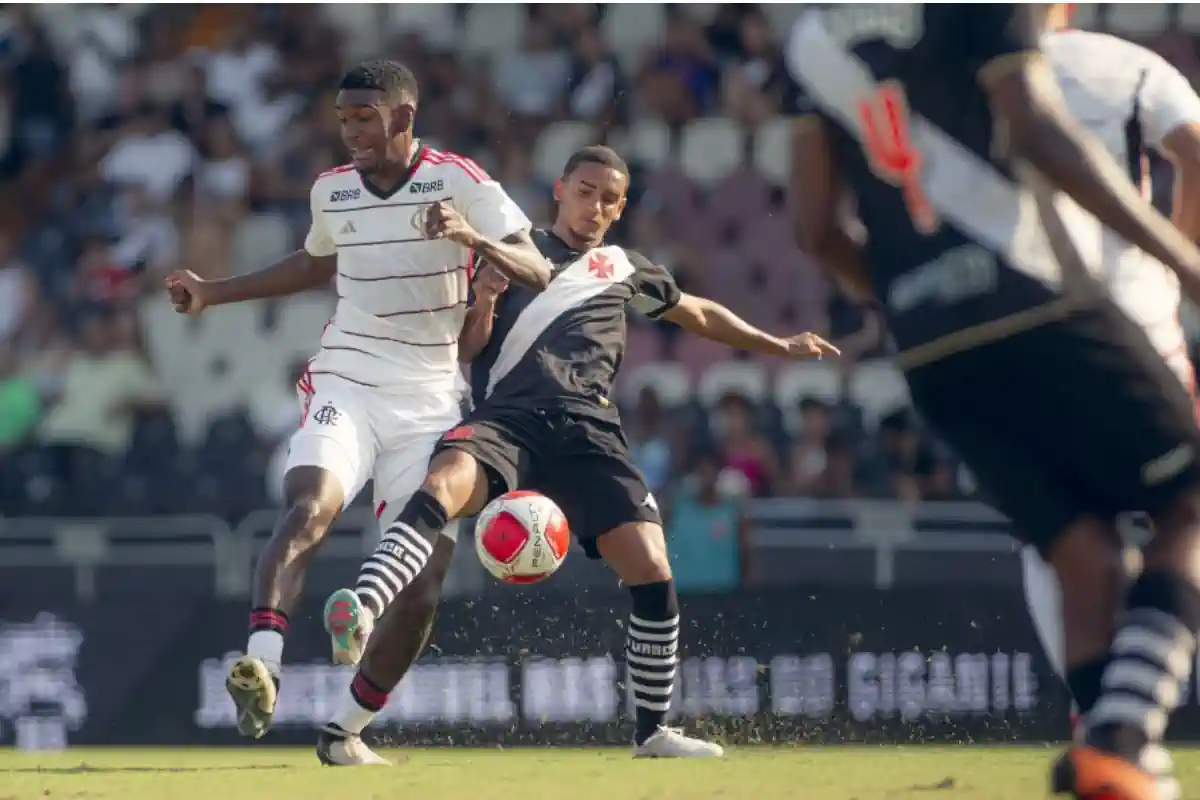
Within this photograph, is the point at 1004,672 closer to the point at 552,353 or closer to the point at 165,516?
the point at 552,353

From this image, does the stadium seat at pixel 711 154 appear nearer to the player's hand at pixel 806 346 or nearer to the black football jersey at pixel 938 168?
the player's hand at pixel 806 346

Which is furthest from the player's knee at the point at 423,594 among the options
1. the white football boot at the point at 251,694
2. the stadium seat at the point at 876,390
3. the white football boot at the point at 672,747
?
the stadium seat at the point at 876,390

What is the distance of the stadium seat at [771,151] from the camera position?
55.3ft

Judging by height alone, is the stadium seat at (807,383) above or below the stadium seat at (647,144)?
below

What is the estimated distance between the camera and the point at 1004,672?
1090cm

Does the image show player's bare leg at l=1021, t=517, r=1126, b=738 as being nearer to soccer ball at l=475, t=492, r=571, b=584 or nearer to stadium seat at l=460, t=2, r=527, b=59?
soccer ball at l=475, t=492, r=571, b=584

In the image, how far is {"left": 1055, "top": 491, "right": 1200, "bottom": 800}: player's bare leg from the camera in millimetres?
4551

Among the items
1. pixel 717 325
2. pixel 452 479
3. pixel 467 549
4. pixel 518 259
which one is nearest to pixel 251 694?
pixel 452 479

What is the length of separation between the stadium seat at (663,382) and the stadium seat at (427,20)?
12.8 feet

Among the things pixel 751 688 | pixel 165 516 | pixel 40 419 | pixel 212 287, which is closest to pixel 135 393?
pixel 40 419

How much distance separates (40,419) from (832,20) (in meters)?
12.2

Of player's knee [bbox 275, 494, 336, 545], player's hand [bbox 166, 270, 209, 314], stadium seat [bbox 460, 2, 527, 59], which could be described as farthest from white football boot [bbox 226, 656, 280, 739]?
stadium seat [bbox 460, 2, 527, 59]

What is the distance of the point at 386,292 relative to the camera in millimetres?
8242

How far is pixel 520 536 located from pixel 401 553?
713 millimetres
